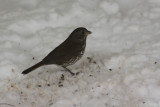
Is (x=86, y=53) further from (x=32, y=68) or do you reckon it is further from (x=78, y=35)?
(x=32, y=68)

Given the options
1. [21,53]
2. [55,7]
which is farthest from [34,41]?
[55,7]

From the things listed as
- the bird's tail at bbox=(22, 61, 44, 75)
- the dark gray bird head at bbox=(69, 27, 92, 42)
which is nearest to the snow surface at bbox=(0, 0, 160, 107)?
the bird's tail at bbox=(22, 61, 44, 75)

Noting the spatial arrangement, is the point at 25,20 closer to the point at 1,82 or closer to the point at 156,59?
the point at 1,82

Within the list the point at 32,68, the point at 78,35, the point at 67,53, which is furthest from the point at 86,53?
the point at 32,68

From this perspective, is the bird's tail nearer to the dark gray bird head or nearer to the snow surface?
the snow surface

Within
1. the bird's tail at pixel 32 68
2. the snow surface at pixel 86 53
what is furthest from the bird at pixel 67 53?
the snow surface at pixel 86 53

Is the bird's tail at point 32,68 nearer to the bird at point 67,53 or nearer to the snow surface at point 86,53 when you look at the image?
the bird at point 67,53
